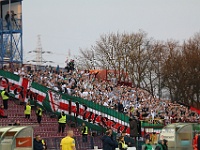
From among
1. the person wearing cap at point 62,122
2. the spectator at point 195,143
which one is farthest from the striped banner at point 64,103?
the spectator at point 195,143

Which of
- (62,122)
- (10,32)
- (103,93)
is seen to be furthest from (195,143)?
(10,32)

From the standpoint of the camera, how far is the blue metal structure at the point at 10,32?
5328 cm

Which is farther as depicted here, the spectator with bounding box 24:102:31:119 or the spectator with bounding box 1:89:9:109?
the spectator with bounding box 24:102:31:119

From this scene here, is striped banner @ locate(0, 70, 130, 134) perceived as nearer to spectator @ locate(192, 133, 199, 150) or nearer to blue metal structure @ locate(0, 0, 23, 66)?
blue metal structure @ locate(0, 0, 23, 66)

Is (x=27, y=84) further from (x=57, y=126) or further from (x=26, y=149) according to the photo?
(x=26, y=149)

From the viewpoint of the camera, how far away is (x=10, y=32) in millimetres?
52938

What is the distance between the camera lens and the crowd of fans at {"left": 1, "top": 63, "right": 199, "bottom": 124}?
147 ft

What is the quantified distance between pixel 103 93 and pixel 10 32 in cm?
980

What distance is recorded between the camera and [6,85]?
136ft

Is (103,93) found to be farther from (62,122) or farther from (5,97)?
(5,97)

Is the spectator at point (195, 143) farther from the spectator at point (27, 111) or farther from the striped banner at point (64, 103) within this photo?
the striped banner at point (64, 103)

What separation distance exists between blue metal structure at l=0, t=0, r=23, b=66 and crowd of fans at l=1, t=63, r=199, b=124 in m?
4.64

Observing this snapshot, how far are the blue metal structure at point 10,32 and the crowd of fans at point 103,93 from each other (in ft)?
15.2

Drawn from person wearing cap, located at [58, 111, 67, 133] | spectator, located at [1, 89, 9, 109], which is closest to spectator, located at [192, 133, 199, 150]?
person wearing cap, located at [58, 111, 67, 133]
